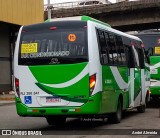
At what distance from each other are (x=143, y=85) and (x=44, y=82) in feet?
22.1

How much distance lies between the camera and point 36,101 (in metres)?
12.1

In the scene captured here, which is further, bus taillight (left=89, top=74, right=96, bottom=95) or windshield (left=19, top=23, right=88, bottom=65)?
windshield (left=19, top=23, right=88, bottom=65)

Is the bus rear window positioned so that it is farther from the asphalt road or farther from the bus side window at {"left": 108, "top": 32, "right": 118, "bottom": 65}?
the asphalt road

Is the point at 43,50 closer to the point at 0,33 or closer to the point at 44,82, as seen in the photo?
the point at 44,82

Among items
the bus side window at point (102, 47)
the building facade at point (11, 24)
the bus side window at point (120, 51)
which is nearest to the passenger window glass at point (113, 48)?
the bus side window at point (120, 51)

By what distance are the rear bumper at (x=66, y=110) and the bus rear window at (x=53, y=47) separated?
1.10 m

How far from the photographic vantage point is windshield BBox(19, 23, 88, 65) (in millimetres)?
12047

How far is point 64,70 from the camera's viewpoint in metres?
12.0

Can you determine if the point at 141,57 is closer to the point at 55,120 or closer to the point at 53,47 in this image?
the point at 55,120

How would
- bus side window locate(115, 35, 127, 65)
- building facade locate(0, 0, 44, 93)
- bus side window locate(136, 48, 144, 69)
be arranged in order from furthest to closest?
building facade locate(0, 0, 44, 93)
bus side window locate(136, 48, 144, 69)
bus side window locate(115, 35, 127, 65)

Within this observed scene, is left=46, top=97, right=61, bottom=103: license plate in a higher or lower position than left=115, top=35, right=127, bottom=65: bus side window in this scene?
lower

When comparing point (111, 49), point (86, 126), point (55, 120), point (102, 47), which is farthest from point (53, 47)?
point (55, 120)

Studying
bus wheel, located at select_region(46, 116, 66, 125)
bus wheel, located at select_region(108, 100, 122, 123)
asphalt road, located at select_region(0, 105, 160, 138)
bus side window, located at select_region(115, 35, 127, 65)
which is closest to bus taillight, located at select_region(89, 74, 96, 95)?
asphalt road, located at select_region(0, 105, 160, 138)

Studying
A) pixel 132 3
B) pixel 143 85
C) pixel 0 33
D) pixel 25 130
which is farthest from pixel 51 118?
pixel 132 3
